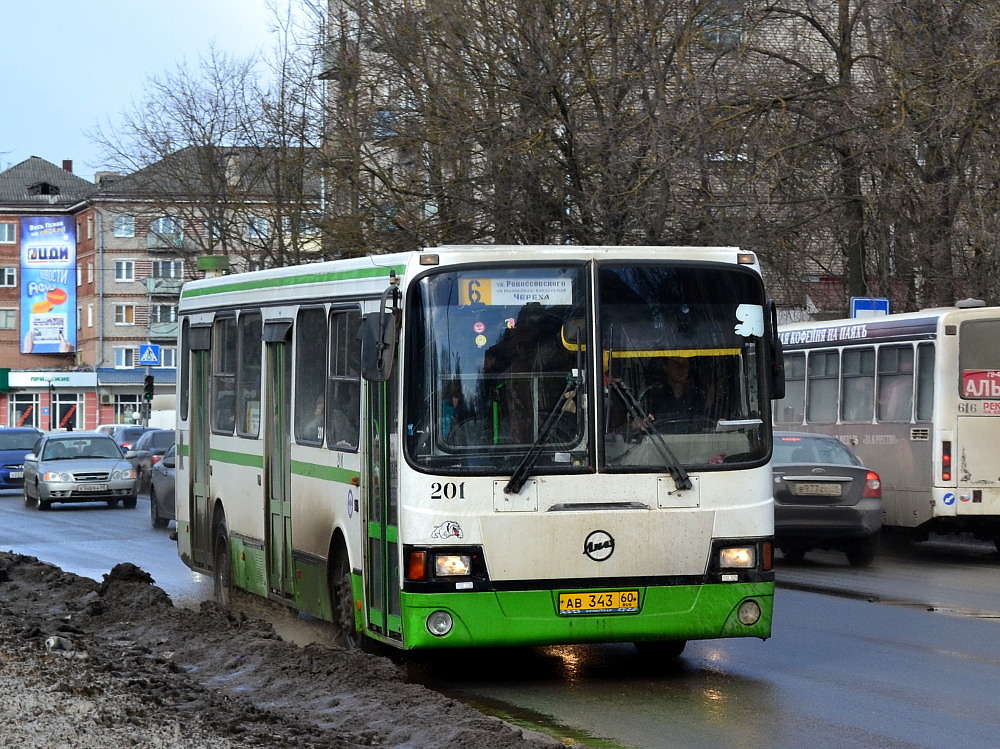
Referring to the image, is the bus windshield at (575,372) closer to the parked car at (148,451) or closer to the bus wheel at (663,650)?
the bus wheel at (663,650)

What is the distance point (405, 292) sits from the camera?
10102 millimetres

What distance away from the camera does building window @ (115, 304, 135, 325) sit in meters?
105

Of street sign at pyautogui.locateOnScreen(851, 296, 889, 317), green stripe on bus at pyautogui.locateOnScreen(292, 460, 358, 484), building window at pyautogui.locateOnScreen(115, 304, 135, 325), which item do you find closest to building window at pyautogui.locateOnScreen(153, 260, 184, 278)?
building window at pyautogui.locateOnScreen(115, 304, 135, 325)

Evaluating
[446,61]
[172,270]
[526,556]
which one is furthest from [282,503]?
[172,270]

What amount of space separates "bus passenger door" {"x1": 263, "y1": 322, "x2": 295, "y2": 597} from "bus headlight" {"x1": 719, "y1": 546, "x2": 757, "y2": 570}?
3579mm

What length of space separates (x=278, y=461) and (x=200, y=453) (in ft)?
9.12

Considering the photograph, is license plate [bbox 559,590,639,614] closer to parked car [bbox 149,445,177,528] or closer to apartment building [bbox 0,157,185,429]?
parked car [bbox 149,445,177,528]

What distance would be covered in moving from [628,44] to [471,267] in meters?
17.6

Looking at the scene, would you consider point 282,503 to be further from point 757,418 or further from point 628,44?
point 628,44

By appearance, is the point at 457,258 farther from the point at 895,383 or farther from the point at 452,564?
the point at 895,383

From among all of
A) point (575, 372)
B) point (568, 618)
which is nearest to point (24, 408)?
point (575, 372)

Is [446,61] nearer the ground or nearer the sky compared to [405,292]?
nearer the sky

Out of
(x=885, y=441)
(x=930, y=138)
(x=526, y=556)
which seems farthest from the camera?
(x=930, y=138)

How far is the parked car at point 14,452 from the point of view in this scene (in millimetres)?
42062
